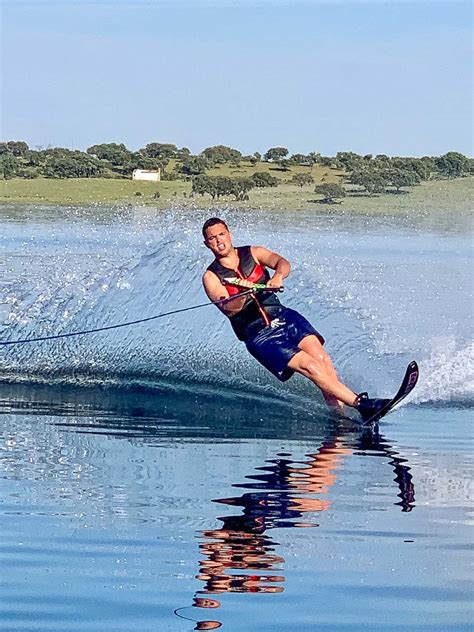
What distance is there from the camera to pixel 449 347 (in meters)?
13.0

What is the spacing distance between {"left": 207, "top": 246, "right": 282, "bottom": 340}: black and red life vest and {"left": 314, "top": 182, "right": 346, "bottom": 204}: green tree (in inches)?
1593

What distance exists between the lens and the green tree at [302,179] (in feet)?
169

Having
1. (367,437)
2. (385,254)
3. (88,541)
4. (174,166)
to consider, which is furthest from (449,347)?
(174,166)

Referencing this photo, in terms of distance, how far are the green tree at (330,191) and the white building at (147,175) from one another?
18.2ft

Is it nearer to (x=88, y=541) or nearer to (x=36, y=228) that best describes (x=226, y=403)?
(x=88, y=541)

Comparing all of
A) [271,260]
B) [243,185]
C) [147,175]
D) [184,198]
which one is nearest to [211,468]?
[271,260]

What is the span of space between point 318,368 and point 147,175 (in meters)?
40.3

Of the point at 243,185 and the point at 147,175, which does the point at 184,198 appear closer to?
the point at 147,175

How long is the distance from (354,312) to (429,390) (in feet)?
5.45

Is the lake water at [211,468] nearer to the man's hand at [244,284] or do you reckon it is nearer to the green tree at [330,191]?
the man's hand at [244,284]

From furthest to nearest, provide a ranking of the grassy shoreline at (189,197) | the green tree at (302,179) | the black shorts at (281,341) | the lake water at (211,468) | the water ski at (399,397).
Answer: the green tree at (302,179), the grassy shoreline at (189,197), the black shorts at (281,341), the water ski at (399,397), the lake water at (211,468)

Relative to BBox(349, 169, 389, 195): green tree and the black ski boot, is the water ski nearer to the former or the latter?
the black ski boot

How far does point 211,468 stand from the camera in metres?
8.46

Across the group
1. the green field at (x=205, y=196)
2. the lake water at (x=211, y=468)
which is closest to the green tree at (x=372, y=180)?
the green field at (x=205, y=196)
